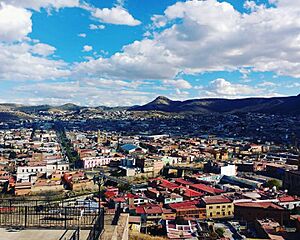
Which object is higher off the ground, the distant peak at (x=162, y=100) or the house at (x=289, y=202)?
the distant peak at (x=162, y=100)

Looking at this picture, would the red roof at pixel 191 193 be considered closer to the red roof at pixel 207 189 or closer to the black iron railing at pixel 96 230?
the red roof at pixel 207 189

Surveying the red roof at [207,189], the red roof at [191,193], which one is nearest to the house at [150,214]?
the red roof at [191,193]

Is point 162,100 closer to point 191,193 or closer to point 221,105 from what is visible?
point 221,105

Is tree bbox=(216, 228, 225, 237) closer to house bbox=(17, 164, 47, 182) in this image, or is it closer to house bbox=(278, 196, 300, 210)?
house bbox=(278, 196, 300, 210)

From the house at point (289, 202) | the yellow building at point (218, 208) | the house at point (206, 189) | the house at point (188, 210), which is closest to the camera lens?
the house at point (188, 210)

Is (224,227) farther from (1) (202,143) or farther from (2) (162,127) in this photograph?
(2) (162,127)

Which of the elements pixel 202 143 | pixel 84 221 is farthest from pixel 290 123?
pixel 84 221

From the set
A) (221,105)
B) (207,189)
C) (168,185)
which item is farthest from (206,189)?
(221,105)
